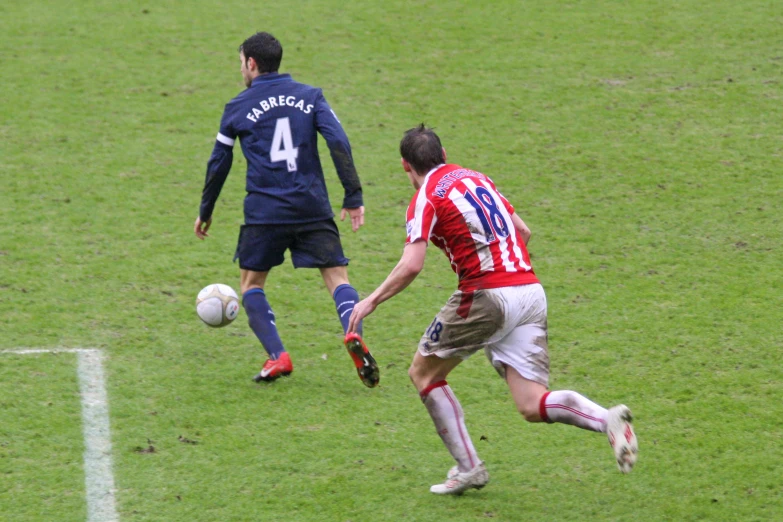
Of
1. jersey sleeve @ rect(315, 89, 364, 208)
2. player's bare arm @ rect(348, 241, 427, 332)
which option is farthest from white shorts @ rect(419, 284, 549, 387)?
jersey sleeve @ rect(315, 89, 364, 208)

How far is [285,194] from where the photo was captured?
20.4 ft

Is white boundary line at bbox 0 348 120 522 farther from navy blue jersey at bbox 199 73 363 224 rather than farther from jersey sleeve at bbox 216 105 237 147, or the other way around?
jersey sleeve at bbox 216 105 237 147

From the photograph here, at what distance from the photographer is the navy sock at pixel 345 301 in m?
6.16

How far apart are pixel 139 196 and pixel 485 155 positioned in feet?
11.4

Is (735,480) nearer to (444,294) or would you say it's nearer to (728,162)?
(444,294)

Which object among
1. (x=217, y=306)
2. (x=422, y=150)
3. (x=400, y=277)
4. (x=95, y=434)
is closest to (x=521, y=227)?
(x=422, y=150)

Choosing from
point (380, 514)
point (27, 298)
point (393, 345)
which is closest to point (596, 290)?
point (393, 345)

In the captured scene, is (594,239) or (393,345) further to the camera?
(594,239)

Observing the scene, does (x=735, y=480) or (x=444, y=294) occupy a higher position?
(x=735, y=480)

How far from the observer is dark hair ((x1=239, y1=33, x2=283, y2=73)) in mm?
6211

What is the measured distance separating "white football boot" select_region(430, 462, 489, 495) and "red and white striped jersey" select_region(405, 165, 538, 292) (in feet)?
3.04

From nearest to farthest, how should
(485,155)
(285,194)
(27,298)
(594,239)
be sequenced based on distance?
(285,194)
(27,298)
(594,239)
(485,155)

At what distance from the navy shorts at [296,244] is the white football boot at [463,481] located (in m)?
1.76

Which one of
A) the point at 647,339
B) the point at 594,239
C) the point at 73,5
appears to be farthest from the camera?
the point at 73,5
